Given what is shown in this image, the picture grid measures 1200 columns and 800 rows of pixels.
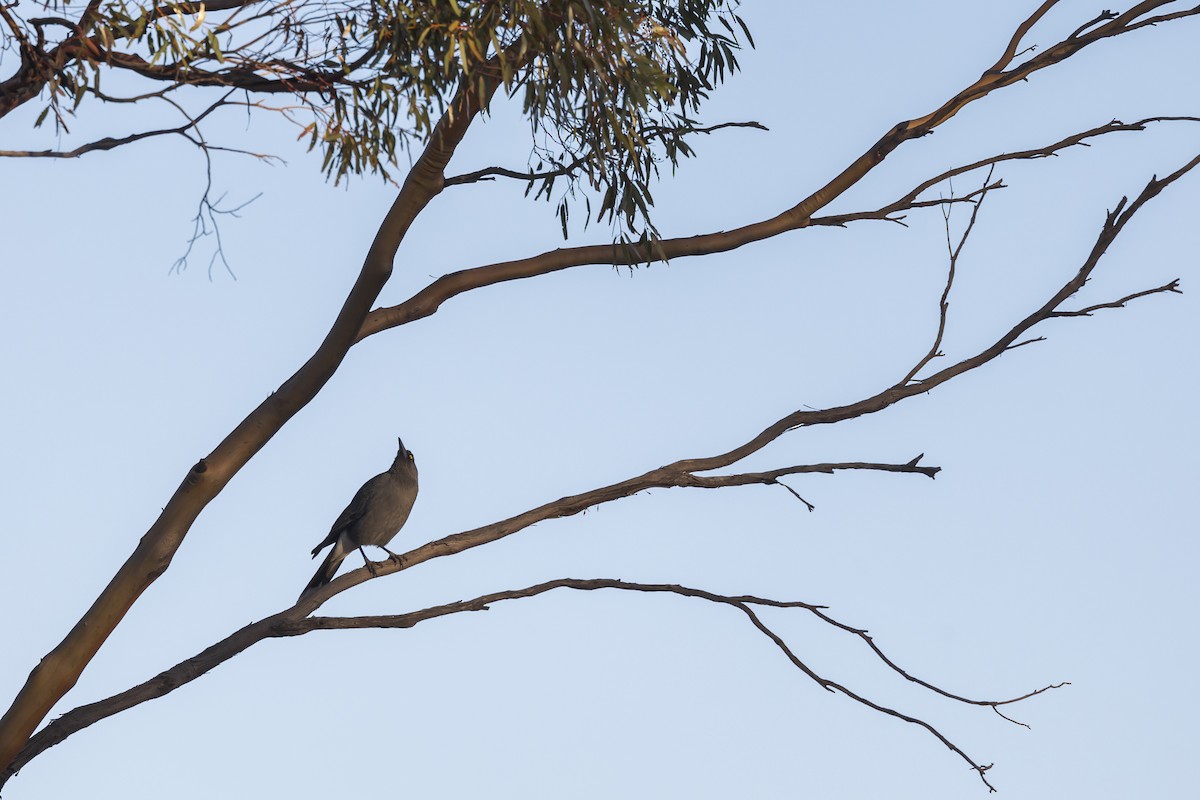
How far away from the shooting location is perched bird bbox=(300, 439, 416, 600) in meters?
6.82

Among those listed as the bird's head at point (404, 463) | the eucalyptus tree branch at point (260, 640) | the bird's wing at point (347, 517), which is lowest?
the eucalyptus tree branch at point (260, 640)

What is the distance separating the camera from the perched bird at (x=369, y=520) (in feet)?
22.4

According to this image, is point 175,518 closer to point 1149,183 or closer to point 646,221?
point 646,221

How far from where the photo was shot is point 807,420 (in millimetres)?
5367

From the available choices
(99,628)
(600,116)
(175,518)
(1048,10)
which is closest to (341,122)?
(600,116)

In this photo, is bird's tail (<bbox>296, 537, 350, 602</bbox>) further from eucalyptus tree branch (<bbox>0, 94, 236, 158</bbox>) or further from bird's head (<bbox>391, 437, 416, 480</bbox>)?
eucalyptus tree branch (<bbox>0, 94, 236, 158</bbox>)

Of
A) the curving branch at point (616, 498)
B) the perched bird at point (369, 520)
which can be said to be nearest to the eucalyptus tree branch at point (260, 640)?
the curving branch at point (616, 498)

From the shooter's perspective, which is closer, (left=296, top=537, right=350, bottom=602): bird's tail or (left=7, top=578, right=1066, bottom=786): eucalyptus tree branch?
(left=7, top=578, right=1066, bottom=786): eucalyptus tree branch

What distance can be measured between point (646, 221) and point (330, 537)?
100 inches

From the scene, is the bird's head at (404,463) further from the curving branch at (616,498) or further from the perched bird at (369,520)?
the curving branch at (616,498)

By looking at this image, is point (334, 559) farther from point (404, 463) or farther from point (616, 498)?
point (616, 498)

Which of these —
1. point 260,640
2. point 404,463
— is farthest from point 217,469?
point 404,463

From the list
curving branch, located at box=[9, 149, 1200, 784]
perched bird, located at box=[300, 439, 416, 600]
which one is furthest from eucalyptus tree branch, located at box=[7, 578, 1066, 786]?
perched bird, located at box=[300, 439, 416, 600]

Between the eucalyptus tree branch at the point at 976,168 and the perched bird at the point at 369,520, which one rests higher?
the eucalyptus tree branch at the point at 976,168
